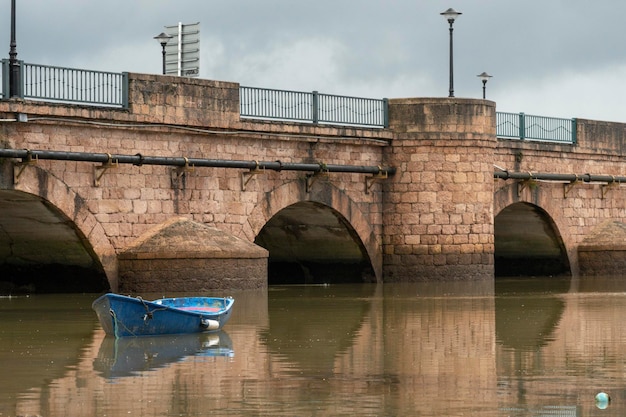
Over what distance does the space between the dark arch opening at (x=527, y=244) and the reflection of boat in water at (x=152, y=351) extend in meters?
20.5

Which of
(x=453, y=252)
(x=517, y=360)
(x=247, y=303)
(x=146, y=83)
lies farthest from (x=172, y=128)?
(x=517, y=360)

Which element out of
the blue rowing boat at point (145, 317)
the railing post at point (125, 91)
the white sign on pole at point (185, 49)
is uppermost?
the white sign on pole at point (185, 49)

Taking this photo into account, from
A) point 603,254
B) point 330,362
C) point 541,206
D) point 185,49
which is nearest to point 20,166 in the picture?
point 330,362

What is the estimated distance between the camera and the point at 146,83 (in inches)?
1086

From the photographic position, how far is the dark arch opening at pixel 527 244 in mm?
38594

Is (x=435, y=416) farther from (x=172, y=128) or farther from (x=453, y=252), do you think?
(x=453, y=252)

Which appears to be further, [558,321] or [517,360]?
[558,321]

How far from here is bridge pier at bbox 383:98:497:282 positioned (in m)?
32.9

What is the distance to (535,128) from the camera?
38.1 m

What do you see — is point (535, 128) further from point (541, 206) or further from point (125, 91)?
point (125, 91)

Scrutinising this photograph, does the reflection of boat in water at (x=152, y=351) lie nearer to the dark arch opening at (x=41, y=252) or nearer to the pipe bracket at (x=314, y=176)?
the dark arch opening at (x=41, y=252)

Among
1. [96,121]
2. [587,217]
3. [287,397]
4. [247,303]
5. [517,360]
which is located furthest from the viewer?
[587,217]

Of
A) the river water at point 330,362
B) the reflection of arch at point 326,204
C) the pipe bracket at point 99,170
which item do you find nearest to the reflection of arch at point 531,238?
the reflection of arch at point 326,204

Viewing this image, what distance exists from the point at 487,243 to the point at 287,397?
21393mm
